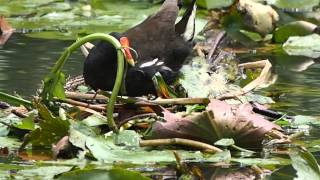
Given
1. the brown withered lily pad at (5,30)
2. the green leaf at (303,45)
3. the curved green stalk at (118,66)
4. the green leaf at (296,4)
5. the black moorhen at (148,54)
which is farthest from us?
the green leaf at (296,4)

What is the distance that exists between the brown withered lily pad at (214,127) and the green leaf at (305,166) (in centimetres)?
62

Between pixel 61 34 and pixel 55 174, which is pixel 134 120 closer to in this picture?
pixel 55 174

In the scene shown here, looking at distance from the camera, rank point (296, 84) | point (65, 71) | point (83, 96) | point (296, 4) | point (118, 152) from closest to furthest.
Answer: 1. point (118, 152)
2. point (83, 96)
3. point (296, 84)
4. point (65, 71)
5. point (296, 4)

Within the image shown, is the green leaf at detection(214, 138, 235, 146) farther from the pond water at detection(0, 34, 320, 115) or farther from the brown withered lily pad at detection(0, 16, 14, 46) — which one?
the brown withered lily pad at detection(0, 16, 14, 46)

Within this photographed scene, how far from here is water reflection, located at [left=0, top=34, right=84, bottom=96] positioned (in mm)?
5203

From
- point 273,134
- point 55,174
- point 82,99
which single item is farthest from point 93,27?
point 55,174

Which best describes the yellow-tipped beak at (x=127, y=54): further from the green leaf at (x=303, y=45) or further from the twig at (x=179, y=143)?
the green leaf at (x=303, y=45)

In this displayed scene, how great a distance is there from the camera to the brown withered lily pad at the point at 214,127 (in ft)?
12.0

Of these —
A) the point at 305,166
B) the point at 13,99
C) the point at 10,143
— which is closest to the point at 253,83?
the point at 13,99

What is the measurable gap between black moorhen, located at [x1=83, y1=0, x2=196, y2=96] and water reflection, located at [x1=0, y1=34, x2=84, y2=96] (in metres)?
0.50

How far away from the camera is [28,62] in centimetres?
609

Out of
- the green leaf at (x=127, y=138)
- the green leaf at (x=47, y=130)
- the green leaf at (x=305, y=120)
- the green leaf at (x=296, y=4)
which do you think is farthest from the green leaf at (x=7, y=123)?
the green leaf at (x=296, y=4)

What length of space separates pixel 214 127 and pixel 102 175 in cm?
74

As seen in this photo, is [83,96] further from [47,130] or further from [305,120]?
[305,120]
